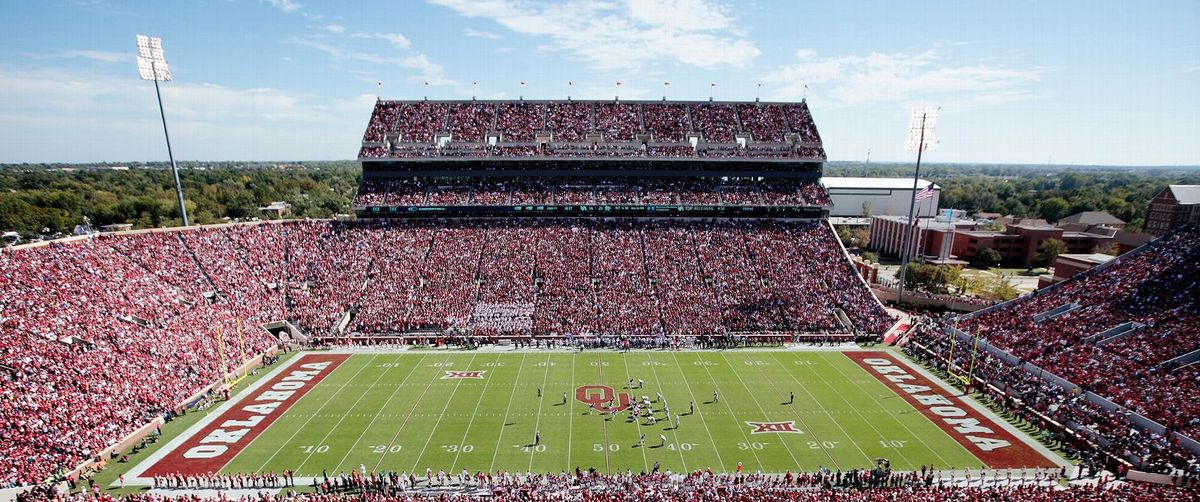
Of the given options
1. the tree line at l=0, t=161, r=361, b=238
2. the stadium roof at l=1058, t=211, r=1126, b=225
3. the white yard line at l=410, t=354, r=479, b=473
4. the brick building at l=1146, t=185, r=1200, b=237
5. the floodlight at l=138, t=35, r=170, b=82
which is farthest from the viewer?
the stadium roof at l=1058, t=211, r=1126, b=225

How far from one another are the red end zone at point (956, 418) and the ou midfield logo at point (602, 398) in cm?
1246

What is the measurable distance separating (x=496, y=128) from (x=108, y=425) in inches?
1301

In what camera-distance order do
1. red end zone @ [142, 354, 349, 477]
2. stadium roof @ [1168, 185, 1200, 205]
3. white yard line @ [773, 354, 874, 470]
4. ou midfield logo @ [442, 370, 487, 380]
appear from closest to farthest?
red end zone @ [142, 354, 349, 477], white yard line @ [773, 354, 874, 470], ou midfield logo @ [442, 370, 487, 380], stadium roof @ [1168, 185, 1200, 205]

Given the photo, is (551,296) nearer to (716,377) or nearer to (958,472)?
(716,377)

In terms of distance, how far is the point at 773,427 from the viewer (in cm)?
2203

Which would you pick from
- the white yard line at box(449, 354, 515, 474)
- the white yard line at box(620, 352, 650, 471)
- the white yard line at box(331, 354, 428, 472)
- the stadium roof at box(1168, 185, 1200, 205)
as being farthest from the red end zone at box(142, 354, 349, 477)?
the stadium roof at box(1168, 185, 1200, 205)

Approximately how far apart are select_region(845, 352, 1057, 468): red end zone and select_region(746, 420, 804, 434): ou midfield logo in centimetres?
576

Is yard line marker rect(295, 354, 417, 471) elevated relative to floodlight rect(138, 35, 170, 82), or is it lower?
lower

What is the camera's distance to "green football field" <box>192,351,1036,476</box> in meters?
19.5

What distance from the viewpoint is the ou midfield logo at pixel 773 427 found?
21.7m

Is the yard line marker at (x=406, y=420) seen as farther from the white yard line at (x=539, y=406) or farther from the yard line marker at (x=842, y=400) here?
the yard line marker at (x=842, y=400)

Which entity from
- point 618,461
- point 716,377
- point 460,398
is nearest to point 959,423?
point 716,377

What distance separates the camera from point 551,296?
36031mm

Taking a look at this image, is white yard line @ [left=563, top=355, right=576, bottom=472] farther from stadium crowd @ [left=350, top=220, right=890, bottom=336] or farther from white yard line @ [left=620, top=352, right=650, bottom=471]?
stadium crowd @ [left=350, top=220, right=890, bottom=336]
